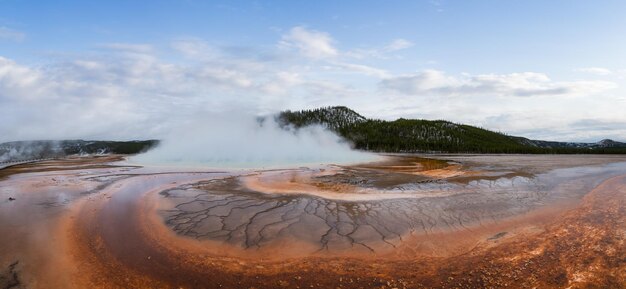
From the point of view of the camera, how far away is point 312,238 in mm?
9359

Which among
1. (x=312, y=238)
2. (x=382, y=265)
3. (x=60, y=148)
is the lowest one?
(x=382, y=265)

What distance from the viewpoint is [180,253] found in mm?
8273

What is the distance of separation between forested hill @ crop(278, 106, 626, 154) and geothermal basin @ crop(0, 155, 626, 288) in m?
84.7

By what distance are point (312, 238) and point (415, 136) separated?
133 meters

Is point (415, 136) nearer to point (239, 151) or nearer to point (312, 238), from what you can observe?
point (239, 151)

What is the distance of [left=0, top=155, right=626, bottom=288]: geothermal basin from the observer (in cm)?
691

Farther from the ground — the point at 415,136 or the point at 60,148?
the point at 415,136

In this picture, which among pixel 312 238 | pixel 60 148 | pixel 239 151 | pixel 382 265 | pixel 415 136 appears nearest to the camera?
pixel 382 265

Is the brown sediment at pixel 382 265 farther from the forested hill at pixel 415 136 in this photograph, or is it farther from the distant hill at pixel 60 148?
the forested hill at pixel 415 136

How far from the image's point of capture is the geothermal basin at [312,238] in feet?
22.7

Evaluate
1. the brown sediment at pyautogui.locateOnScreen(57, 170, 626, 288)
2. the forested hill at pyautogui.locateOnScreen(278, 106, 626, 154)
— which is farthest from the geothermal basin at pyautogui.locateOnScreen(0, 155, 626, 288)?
the forested hill at pyautogui.locateOnScreen(278, 106, 626, 154)

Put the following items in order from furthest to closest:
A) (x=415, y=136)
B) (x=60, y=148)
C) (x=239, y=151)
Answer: (x=415, y=136)
(x=60, y=148)
(x=239, y=151)

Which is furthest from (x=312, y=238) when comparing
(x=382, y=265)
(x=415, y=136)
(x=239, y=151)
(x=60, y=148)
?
(x=60, y=148)

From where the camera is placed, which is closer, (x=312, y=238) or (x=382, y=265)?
(x=382, y=265)
